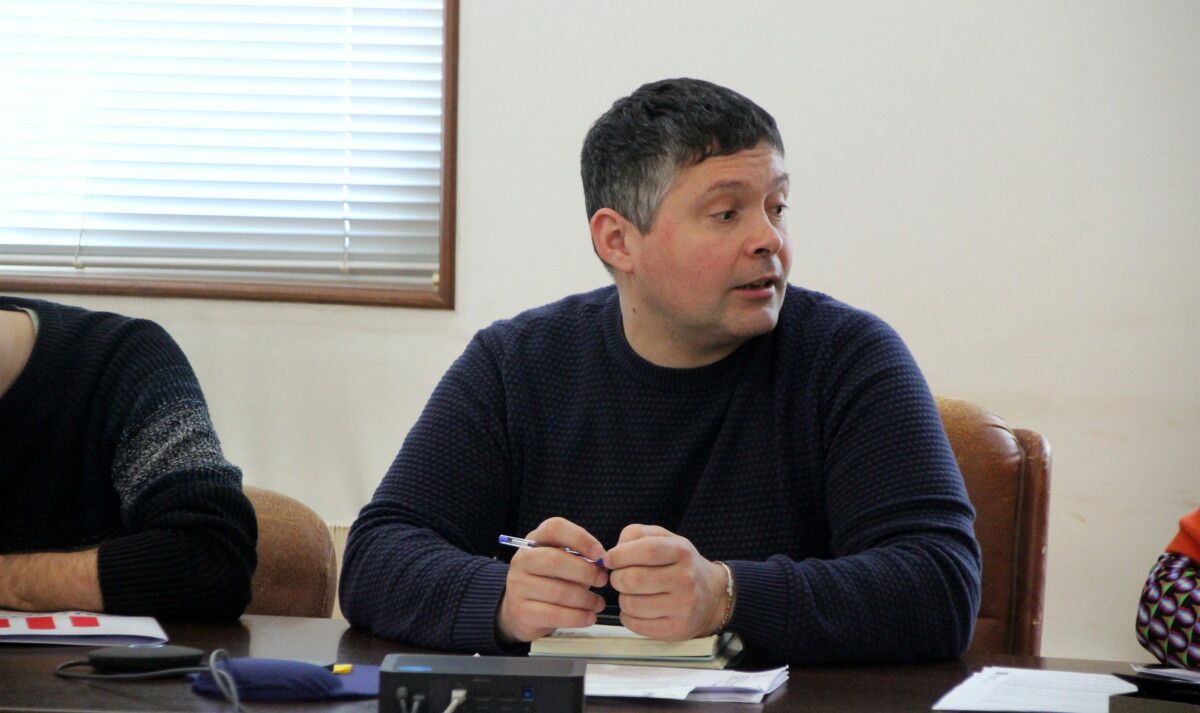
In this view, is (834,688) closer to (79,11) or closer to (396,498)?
(396,498)

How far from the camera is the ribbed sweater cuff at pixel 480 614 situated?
137cm

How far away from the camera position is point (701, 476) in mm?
1686

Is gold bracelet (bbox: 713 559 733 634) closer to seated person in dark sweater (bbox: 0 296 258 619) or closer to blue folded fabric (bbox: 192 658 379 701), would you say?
blue folded fabric (bbox: 192 658 379 701)

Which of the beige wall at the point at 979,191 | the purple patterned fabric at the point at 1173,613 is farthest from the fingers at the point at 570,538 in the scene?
the beige wall at the point at 979,191

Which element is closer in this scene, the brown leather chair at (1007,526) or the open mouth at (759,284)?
the open mouth at (759,284)

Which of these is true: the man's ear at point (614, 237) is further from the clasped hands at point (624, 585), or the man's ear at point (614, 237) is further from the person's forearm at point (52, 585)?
the person's forearm at point (52, 585)

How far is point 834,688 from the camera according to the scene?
3.98 ft

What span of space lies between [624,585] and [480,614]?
187 mm

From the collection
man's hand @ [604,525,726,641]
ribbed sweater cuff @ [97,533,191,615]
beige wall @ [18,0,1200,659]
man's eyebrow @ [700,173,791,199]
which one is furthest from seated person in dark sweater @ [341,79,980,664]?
beige wall @ [18,0,1200,659]

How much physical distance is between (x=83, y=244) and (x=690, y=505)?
1.69 m

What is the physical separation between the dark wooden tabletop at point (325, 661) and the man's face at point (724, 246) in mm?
515

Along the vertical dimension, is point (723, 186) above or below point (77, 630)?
above

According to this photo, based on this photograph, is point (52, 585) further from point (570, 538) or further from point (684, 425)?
point (684, 425)

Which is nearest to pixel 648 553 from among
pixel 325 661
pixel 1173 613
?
pixel 325 661
